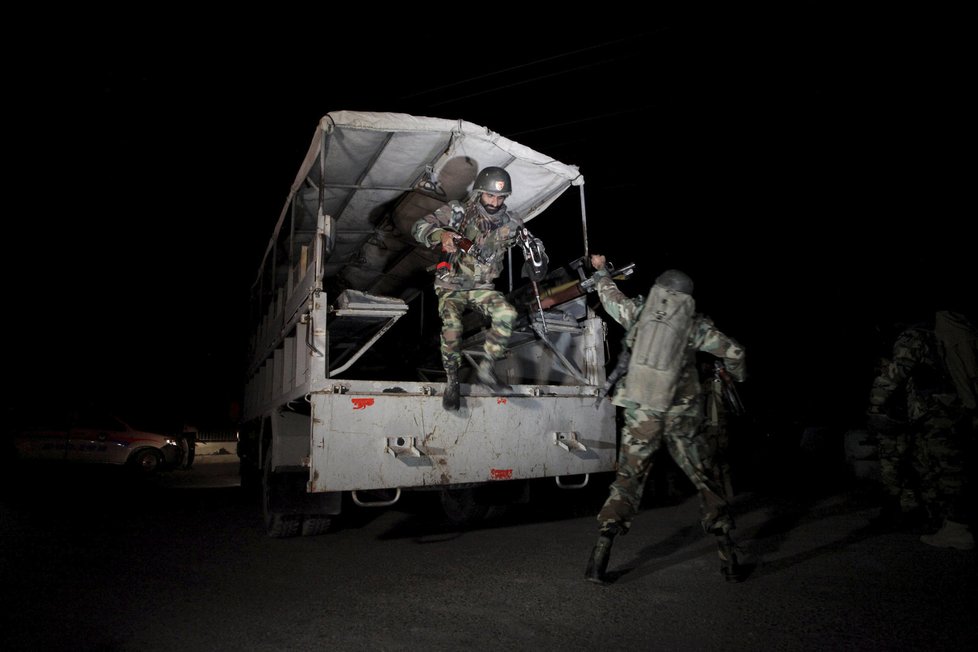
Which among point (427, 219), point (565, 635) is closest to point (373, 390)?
point (427, 219)

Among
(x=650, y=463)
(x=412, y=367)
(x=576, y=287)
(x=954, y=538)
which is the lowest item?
(x=954, y=538)

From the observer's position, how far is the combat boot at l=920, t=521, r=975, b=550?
14.1 feet

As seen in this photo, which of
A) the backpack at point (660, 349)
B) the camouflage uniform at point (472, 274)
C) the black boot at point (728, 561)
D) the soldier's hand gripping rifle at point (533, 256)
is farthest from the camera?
the soldier's hand gripping rifle at point (533, 256)

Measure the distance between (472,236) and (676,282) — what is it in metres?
1.87

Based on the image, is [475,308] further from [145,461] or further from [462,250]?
[145,461]

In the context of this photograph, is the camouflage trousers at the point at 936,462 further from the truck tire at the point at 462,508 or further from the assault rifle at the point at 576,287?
the truck tire at the point at 462,508

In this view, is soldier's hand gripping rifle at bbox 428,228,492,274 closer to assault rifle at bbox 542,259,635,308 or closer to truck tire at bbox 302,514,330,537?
assault rifle at bbox 542,259,635,308

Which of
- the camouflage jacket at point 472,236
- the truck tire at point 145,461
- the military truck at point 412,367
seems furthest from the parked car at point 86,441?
the camouflage jacket at point 472,236

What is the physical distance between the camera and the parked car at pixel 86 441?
44.0 ft

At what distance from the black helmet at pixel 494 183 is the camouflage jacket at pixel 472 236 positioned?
0.16 metres

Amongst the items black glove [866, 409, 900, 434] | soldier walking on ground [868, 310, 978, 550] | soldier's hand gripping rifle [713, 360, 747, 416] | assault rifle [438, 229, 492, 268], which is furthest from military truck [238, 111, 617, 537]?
soldier walking on ground [868, 310, 978, 550]

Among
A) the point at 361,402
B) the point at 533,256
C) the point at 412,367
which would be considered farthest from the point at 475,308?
the point at 412,367

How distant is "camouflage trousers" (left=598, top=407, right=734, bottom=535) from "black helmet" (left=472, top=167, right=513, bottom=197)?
2.22 metres

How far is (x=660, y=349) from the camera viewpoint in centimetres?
384
